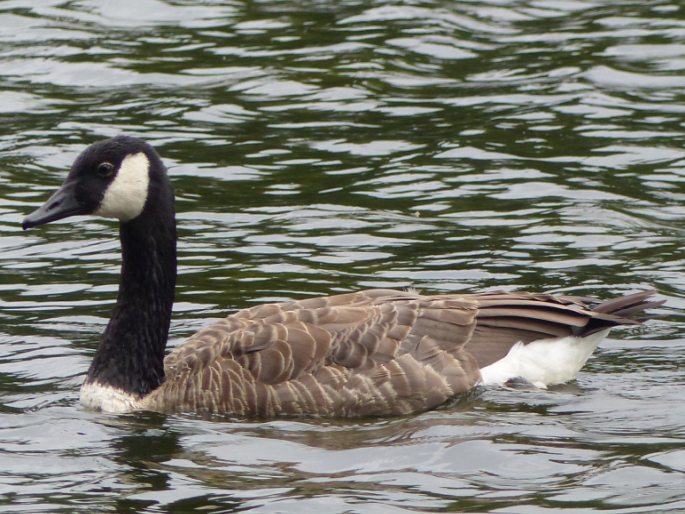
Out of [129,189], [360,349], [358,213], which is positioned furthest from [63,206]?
[358,213]

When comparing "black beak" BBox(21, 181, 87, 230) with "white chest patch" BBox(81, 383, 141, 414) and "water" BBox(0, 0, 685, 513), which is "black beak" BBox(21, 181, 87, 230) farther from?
"water" BBox(0, 0, 685, 513)

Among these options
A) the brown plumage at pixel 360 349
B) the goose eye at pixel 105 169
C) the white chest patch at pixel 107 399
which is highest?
the goose eye at pixel 105 169

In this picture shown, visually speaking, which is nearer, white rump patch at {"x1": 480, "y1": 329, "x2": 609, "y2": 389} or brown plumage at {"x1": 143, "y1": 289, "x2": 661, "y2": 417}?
brown plumage at {"x1": 143, "y1": 289, "x2": 661, "y2": 417}

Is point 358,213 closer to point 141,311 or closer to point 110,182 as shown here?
point 141,311

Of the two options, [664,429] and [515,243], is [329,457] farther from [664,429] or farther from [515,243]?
[515,243]

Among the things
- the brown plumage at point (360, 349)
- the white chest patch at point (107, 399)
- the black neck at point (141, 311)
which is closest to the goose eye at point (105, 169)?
the black neck at point (141, 311)

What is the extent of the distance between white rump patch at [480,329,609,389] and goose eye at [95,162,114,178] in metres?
3.18

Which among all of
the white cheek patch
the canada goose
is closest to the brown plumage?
the canada goose

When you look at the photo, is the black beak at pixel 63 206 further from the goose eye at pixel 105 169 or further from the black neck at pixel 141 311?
the black neck at pixel 141 311

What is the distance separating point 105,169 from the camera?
11.2 metres

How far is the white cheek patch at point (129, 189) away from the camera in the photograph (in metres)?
11.2

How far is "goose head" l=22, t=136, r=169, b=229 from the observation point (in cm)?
1122

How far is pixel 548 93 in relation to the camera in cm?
1855

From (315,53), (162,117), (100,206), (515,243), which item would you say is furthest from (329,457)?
(315,53)
